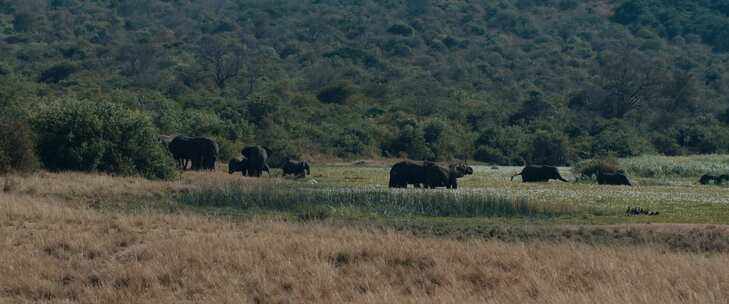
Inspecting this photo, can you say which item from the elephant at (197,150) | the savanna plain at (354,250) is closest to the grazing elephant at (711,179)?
the savanna plain at (354,250)

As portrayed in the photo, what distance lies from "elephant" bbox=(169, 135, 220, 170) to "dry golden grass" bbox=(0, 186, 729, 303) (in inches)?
871

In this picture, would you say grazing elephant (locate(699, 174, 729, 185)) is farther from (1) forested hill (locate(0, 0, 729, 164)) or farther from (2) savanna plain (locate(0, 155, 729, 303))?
(1) forested hill (locate(0, 0, 729, 164))

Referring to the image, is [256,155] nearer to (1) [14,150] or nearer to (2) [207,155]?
(2) [207,155]

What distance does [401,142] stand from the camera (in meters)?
64.2

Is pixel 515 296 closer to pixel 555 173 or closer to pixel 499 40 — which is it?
pixel 555 173

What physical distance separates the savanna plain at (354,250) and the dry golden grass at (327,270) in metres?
0.03

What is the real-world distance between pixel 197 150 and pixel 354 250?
25220 mm

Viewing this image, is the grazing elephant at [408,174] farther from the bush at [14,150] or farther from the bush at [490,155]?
the bush at [490,155]

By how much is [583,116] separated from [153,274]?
7012 cm

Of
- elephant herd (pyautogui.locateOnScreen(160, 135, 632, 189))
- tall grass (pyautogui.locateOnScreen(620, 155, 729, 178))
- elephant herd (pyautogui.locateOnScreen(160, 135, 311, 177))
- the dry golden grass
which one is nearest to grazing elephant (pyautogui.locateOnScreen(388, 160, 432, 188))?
elephant herd (pyautogui.locateOnScreen(160, 135, 632, 189))

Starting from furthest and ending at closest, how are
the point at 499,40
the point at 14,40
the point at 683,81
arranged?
1. the point at 499,40
2. the point at 14,40
3. the point at 683,81

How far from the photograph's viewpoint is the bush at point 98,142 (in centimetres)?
3203

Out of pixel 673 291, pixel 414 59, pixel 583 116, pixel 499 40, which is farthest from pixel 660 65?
pixel 673 291

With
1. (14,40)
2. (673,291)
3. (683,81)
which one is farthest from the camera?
(14,40)
